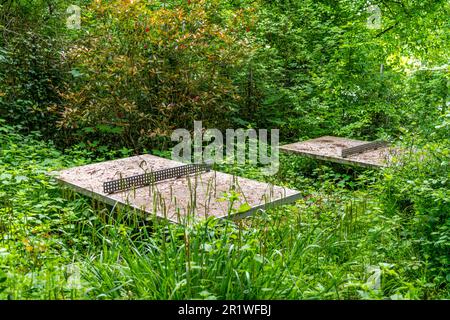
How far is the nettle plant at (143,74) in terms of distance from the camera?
849 cm

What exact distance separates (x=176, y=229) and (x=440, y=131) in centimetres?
306

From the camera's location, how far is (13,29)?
9797 millimetres

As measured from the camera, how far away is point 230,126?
9531mm

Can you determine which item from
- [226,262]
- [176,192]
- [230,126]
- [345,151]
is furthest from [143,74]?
[226,262]

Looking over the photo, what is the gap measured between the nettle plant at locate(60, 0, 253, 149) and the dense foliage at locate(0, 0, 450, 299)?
3cm

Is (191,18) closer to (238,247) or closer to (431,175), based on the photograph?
(431,175)

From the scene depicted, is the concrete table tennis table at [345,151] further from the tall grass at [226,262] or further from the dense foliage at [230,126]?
the tall grass at [226,262]

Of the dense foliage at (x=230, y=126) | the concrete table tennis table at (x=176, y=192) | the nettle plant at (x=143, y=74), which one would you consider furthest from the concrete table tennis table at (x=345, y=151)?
the concrete table tennis table at (x=176, y=192)

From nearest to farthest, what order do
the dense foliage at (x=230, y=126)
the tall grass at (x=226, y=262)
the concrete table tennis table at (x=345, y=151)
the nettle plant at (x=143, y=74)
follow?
the tall grass at (x=226, y=262)
the dense foliage at (x=230, y=126)
the concrete table tennis table at (x=345, y=151)
the nettle plant at (x=143, y=74)

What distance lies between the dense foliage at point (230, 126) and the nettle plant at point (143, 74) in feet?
0.08

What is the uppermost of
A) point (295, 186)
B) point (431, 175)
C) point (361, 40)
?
point (361, 40)

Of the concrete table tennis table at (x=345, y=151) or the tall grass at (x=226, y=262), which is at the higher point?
the concrete table tennis table at (x=345, y=151)
